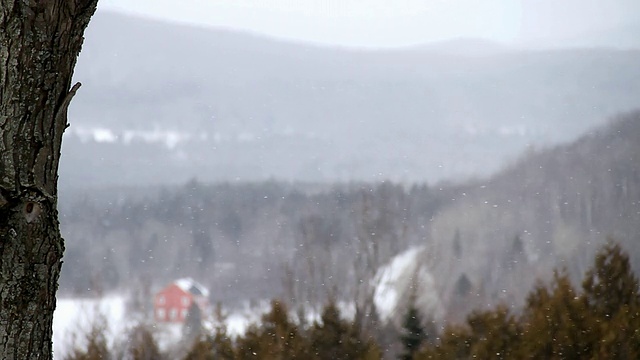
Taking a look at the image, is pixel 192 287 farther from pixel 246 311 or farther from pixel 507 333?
pixel 507 333

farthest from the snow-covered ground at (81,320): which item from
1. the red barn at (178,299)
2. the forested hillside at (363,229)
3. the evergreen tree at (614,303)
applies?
the evergreen tree at (614,303)

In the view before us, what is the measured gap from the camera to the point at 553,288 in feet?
13.2

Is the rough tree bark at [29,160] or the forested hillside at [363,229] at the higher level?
the forested hillside at [363,229]

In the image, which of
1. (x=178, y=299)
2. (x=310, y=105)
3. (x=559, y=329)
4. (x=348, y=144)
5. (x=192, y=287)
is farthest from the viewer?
(x=310, y=105)

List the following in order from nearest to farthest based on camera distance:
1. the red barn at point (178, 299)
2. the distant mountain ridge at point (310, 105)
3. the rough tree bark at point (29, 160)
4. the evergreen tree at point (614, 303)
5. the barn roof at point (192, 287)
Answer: the rough tree bark at point (29, 160) → the evergreen tree at point (614, 303) → the red barn at point (178, 299) → the barn roof at point (192, 287) → the distant mountain ridge at point (310, 105)

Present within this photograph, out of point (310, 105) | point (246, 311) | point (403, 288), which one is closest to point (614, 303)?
point (403, 288)

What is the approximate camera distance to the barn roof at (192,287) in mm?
6666

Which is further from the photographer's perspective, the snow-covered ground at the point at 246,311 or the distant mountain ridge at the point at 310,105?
the distant mountain ridge at the point at 310,105

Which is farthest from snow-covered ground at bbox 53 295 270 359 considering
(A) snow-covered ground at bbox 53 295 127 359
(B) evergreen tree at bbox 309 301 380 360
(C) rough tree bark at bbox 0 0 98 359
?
(C) rough tree bark at bbox 0 0 98 359

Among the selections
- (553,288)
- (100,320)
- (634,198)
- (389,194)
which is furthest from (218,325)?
(634,198)

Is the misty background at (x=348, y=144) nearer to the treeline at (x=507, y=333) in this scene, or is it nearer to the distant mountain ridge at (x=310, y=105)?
the distant mountain ridge at (x=310, y=105)

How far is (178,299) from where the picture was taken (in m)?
6.41

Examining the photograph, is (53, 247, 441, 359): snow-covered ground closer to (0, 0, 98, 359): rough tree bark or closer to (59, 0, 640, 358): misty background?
(59, 0, 640, 358): misty background

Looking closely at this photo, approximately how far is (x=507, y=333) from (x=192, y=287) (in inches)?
151
